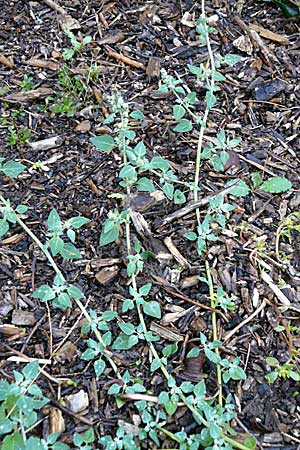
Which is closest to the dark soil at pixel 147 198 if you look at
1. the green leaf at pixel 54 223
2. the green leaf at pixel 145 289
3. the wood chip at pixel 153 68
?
the wood chip at pixel 153 68

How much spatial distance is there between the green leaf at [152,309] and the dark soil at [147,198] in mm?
81

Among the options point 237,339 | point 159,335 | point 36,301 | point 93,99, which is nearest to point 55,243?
point 36,301

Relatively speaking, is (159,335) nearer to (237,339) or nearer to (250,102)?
(237,339)

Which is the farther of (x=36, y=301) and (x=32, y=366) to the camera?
(x=36, y=301)

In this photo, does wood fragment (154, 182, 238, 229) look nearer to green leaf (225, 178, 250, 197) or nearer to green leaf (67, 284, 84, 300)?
green leaf (225, 178, 250, 197)

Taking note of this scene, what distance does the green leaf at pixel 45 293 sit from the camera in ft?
6.66

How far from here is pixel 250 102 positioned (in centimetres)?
281

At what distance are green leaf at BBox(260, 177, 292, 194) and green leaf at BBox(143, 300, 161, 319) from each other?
27.4 inches

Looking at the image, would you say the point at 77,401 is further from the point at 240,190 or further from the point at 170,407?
the point at 240,190

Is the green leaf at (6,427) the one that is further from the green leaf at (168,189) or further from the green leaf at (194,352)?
the green leaf at (168,189)

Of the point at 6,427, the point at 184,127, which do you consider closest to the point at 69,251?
the point at 6,427

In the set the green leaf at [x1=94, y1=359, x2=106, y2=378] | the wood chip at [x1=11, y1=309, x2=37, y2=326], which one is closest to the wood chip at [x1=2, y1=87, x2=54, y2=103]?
the wood chip at [x1=11, y1=309, x2=37, y2=326]

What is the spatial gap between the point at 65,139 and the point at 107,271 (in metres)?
0.66

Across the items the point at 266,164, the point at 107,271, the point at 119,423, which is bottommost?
the point at 119,423
